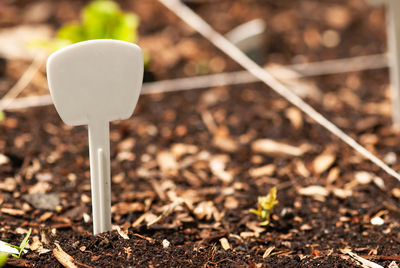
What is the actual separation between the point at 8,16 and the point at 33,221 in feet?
5.96

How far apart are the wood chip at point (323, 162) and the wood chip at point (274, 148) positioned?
0.07 m

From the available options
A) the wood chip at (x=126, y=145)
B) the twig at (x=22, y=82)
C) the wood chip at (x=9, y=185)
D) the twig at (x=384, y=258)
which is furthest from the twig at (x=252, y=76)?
the twig at (x=384, y=258)

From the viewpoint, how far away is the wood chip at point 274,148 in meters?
2.04

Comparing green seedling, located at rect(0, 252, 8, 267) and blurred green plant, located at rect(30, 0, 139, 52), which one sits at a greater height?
blurred green plant, located at rect(30, 0, 139, 52)

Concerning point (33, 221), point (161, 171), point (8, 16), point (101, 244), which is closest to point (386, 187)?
point (161, 171)

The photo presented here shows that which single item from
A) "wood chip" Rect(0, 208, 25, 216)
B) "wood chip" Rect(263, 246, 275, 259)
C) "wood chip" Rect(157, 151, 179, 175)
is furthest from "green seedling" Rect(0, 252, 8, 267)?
"wood chip" Rect(157, 151, 179, 175)

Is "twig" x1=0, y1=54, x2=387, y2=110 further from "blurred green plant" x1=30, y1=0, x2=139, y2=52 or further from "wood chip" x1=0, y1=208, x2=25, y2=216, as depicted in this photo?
"wood chip" x1=0, y1=208, x2=25, y2=216

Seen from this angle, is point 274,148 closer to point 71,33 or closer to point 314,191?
point 314,191

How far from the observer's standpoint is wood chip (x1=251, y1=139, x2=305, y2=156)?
2043mm

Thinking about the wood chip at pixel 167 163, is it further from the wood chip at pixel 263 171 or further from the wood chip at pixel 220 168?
the wood chip at pixel 263 171

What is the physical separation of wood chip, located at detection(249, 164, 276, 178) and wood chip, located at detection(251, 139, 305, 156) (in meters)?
0.09

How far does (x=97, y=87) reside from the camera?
1.22 metres

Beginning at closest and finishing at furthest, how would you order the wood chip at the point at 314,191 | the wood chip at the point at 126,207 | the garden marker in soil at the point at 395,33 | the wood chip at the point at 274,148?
1. the wood chip at the point at 126,207
2. the wood chip at the point at 314,191
3. the garden marker in soil at the point at 395,33
4. the wood chip at the point at 274,148

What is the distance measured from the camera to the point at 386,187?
178cm
